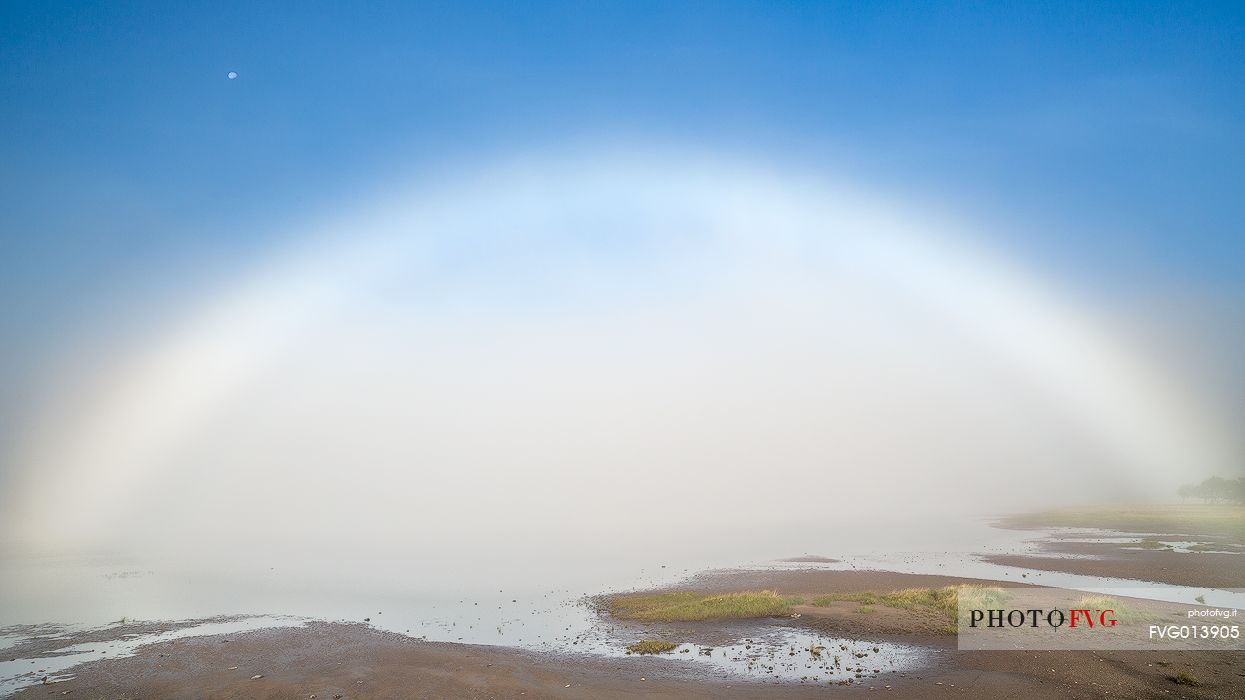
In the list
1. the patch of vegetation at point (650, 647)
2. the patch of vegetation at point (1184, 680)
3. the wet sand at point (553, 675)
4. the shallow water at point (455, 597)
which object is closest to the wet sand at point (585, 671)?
the wet sand at point (553, 675)

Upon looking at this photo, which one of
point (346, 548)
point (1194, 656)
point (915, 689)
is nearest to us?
point (915, 689)

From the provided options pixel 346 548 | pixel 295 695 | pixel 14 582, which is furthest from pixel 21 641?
pixel 346 548

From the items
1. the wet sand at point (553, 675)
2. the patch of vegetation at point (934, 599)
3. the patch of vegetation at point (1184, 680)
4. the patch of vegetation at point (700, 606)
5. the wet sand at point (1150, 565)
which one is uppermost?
the patch of vegetation at point (1184, 680)

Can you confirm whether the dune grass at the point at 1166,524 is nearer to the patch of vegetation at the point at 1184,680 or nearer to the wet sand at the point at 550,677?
the patch of vegetation at the point at 1184,680

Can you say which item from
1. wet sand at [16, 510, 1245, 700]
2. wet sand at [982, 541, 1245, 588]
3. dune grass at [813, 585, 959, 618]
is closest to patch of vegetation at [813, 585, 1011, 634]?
dune grass at [813, 585, 959, 618]

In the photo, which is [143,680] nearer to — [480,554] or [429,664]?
[429,664]

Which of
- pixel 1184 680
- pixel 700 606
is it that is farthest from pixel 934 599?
pixel 1184 680

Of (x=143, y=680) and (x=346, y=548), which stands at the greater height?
(x=143, y=680)
